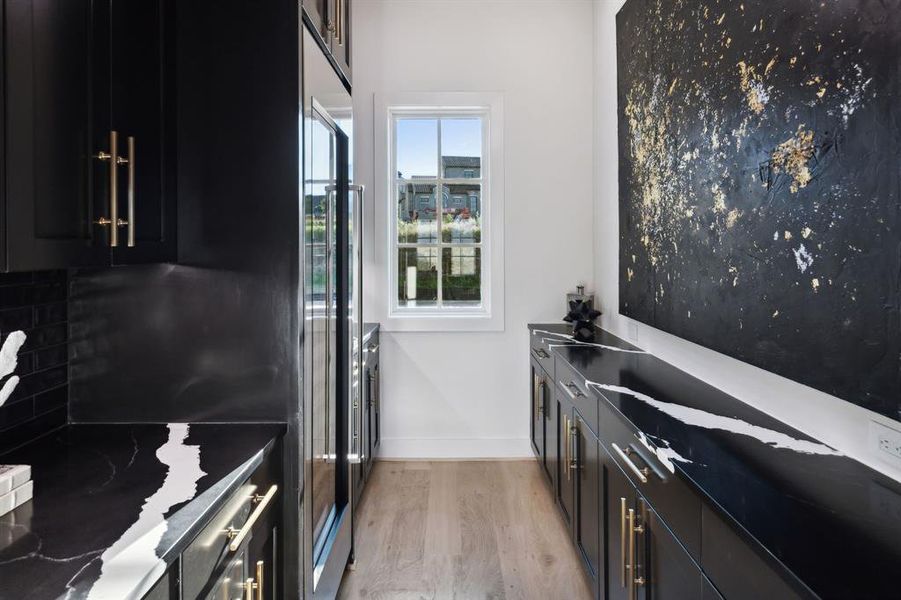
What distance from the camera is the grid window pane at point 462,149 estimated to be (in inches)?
155

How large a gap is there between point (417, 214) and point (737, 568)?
3208mm

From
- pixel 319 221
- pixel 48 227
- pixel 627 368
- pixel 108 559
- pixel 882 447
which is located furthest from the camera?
pixel 627 368

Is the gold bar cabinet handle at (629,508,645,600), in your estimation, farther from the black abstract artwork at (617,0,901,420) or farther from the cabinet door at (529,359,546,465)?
the cabinet door at (529,359,546,465)

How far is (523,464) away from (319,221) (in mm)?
2549

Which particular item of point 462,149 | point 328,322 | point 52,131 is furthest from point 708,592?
point 462,149

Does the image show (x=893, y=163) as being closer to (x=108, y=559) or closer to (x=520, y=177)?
(x=108, y=559)

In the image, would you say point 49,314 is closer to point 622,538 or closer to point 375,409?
point 622,538

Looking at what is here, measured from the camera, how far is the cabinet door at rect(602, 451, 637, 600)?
65.2 inches

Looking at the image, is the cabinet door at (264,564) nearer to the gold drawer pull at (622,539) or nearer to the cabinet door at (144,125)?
the cabinet door at (144,125)

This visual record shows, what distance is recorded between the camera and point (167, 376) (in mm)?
1545

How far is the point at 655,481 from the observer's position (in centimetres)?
144

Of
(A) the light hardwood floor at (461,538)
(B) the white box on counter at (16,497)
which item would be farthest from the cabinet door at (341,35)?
(A) the light hardwood floor at (461,538)

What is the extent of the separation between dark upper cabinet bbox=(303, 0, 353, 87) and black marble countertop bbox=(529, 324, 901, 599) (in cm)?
150

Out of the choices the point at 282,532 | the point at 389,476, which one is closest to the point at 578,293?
the point at 389,476
